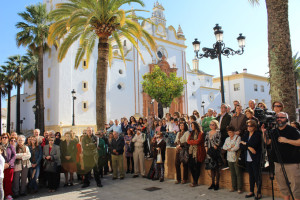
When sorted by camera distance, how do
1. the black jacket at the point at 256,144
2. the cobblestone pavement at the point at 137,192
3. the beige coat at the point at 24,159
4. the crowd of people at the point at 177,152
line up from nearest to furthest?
the crowd of people at the point at 177,152 < the black jacket at the point at 256,144 < the cobblestone pavement at the point at 137,192 < the beige coat at the point at 24,159

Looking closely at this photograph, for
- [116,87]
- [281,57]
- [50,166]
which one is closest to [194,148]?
[281,57]

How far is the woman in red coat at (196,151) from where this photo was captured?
8211 mm

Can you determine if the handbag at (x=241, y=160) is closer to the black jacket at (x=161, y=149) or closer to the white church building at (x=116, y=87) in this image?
the black jacket at (x=161, y=149)

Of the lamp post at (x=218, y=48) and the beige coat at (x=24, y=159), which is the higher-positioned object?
the lamp post at (x=218, y=48)

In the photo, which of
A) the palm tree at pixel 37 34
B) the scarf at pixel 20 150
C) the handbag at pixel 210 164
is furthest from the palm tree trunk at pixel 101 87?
the palm tree at pixel 37 34

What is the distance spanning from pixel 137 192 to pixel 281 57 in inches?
240

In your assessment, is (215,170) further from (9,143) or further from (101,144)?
(9,143)

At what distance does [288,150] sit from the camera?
16.7ft

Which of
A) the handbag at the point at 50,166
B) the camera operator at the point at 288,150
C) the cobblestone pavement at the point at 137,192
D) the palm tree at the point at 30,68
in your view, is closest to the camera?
the camera operator at the point at 288,150

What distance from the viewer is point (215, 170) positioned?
7863mm

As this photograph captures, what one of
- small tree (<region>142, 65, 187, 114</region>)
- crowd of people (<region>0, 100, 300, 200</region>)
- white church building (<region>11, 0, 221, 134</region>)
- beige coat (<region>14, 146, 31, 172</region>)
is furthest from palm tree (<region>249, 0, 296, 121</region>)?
small tree (<region>142, 65, 187, 114</region>)

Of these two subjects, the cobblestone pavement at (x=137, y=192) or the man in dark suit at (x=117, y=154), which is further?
the man in dark suit at (x=117, y=154)

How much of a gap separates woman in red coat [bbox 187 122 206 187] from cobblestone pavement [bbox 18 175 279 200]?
1.61 ft

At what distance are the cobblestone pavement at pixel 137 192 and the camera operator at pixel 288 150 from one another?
1.86m
